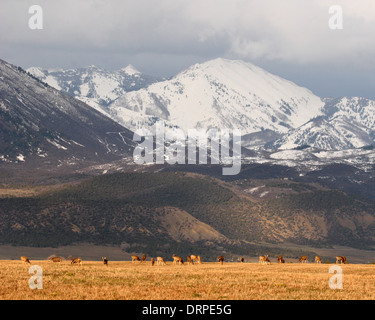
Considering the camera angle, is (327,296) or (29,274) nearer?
(327,296)

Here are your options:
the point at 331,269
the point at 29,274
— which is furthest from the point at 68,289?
the point at 331,269

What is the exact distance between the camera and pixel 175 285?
61.8 meters

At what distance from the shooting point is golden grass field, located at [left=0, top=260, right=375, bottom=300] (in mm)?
55031

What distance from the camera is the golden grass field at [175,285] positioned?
55031 millimetres
